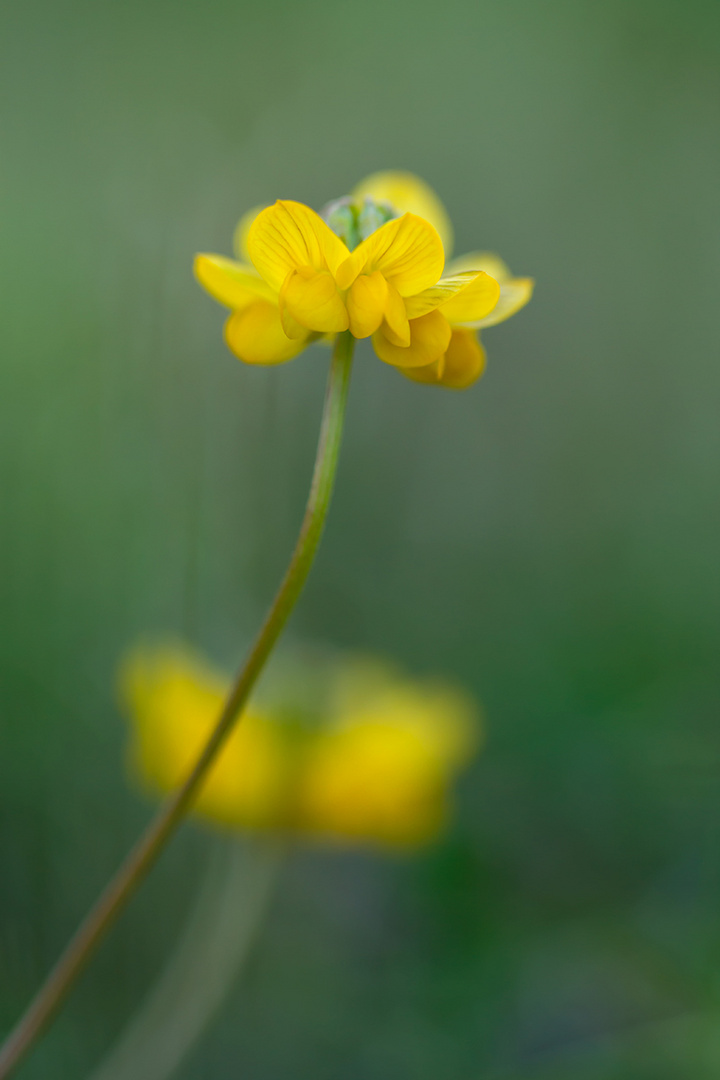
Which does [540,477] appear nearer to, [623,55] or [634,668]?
[634,668]

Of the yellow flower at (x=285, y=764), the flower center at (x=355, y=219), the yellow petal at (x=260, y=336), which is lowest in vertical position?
the yellow flower at (x=285, y=764)

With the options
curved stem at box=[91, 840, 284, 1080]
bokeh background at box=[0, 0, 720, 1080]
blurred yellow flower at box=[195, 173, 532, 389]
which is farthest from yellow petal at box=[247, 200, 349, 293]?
curved stem at box=[91, 840, 284, 1080]

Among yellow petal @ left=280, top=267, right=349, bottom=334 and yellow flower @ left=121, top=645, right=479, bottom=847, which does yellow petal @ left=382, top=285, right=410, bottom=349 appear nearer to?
yellow petal @ left=280, top=267, right=349, bottom=334

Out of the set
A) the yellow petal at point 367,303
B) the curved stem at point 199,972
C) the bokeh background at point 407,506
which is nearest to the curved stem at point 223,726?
the yellow petal at point 367,303

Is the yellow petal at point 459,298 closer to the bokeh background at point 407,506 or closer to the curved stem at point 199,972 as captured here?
the bokeh background at point 407,506

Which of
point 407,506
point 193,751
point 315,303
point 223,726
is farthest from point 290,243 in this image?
point 407,506
